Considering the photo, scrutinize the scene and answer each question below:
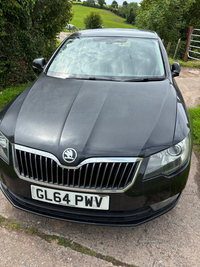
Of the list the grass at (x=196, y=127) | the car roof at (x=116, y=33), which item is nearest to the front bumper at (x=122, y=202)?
the grass at (x=196, y=127)

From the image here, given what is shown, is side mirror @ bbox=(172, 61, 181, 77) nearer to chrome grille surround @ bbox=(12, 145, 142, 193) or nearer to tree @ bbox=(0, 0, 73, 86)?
chrome grille surround @ bbox=(12, 145, 142, 193)

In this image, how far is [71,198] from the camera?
1642mm

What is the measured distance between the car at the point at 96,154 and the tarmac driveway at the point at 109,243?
29 cm

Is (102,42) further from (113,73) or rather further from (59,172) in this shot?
(59,172)

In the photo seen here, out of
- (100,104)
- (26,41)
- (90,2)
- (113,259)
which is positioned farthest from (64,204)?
(90,2)

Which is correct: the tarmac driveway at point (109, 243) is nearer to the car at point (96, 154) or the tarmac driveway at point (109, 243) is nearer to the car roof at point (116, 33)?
the car at point (96, 154)

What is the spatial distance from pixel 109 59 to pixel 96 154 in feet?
5.11

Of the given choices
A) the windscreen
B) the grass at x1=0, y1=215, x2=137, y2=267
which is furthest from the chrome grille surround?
the windscreen

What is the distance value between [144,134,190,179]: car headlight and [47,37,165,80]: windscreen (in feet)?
3.60

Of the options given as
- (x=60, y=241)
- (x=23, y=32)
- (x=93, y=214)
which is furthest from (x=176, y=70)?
(x=23, y=32)

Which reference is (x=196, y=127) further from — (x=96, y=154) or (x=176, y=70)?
(x=96, y=154)

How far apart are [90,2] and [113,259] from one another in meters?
111

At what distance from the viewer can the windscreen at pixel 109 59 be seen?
2.62 m

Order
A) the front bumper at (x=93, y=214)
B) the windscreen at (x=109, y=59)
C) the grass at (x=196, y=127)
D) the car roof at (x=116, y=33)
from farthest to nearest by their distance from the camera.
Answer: the grass at (x=196, y=127) < the car roof at (x=116, y=33) < the windscreen at (x=109, y=59) < the front bumper at (x=93, y=214)
